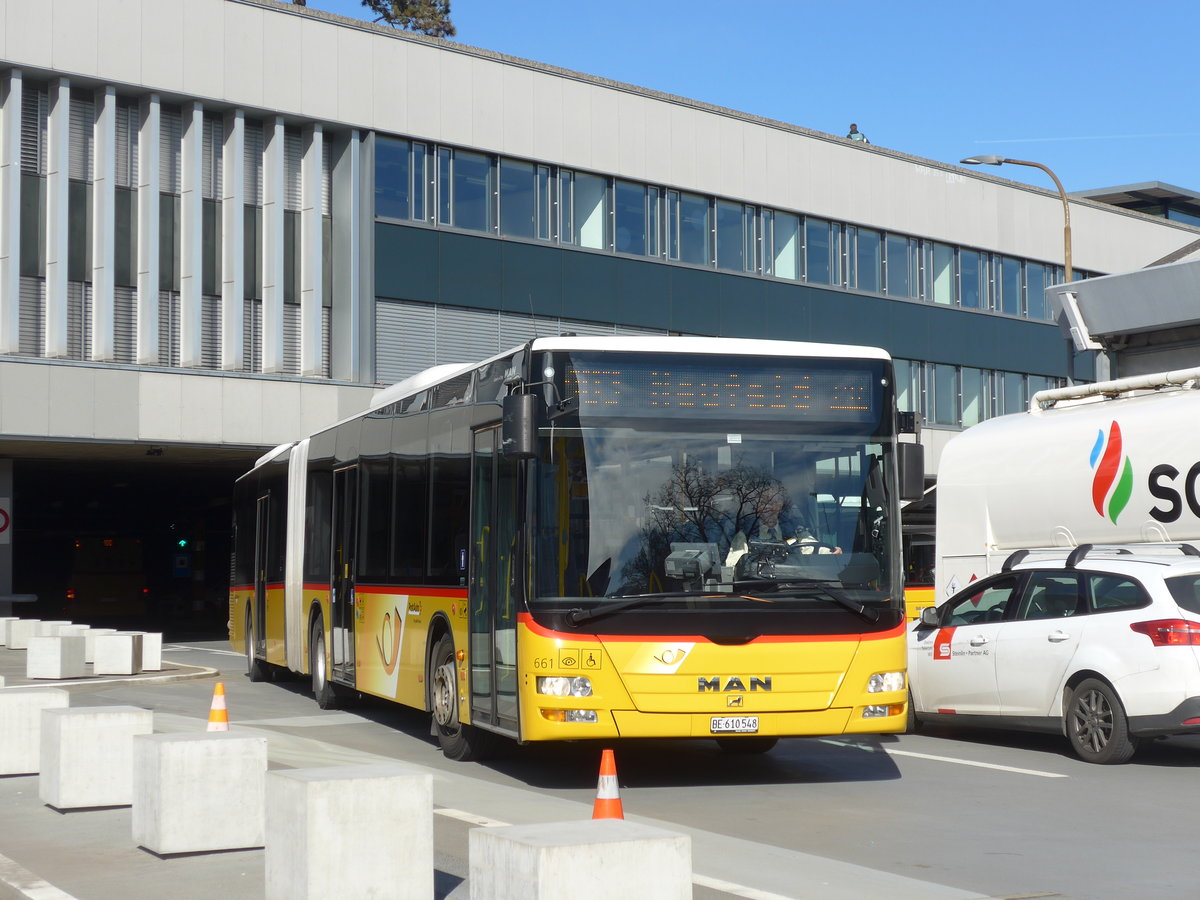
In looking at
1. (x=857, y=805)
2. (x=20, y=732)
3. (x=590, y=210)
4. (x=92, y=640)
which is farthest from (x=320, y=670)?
(x=590, y=210)

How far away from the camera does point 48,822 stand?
31.3ft

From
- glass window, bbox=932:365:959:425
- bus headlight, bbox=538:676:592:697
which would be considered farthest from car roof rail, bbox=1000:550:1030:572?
glass window, bbox=932:365:959:425

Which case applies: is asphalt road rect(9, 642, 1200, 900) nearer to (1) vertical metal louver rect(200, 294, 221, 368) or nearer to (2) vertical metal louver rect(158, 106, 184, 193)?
(1) vertical metal louver rect(200, 294, 221, 368)

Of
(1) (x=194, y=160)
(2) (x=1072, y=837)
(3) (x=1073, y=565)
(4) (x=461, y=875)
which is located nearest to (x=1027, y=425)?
(3) (x=1073, y=565)

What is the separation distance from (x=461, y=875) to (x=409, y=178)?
28.7 m

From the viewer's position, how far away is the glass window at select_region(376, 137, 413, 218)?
34.6 meters

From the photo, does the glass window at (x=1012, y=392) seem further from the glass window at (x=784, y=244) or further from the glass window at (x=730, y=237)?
the glass window at (x=730, y=237)

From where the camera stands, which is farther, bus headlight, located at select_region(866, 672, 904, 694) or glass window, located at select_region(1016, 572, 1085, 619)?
glass window, located at select_region(1016, 572, 1085, 619)

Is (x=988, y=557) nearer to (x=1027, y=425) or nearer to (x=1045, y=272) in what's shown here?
(x=1027, y=425)

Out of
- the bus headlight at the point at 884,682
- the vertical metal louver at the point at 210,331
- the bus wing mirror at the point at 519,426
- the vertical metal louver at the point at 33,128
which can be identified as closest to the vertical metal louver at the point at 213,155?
the vertical metal louver at the point at 210,331

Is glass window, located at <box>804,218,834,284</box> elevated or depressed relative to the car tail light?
elevated

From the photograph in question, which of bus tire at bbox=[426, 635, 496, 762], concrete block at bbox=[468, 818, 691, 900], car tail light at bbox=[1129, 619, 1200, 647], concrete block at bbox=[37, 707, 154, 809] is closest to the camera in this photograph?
concrete block at bbox=[468, 818, 691, 900]

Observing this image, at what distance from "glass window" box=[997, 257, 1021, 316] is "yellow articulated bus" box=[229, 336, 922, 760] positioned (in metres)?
37.7

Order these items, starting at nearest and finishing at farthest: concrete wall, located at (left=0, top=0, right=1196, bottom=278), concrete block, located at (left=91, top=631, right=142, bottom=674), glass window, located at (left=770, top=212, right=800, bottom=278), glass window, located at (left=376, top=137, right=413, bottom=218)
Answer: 1. concrete block, located at (left=91, top=631, right=142, bottom=674)
2. concrete wall, located at (left=0, top=0, right=1196, bottom=278)
3. glass window, located at (left=376, top=137, right=413, bottom=218)
4. glass window, located at (left=770, top=212, right=800, bottom=278)
